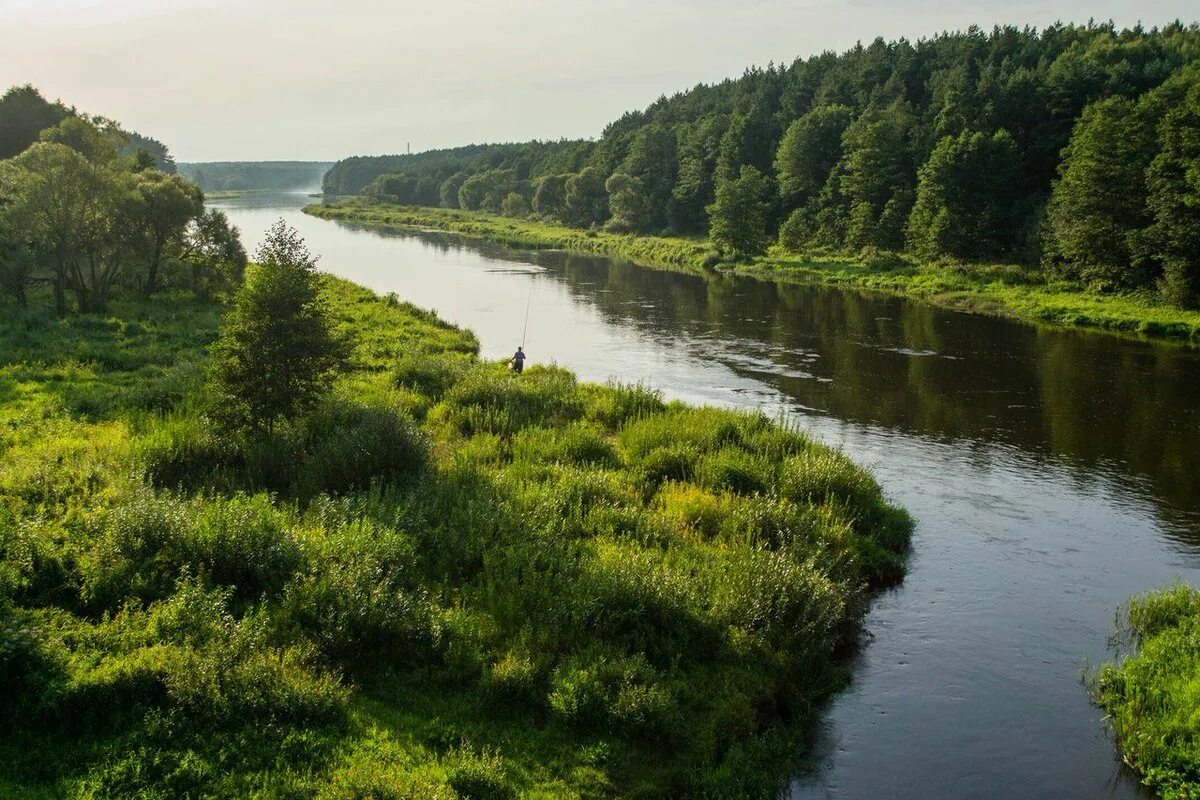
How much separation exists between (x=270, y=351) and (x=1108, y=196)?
54.1m

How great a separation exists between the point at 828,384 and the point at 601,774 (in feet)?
86.2

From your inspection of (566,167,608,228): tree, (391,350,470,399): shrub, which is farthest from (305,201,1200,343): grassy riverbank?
(391,350,470,399): shrub

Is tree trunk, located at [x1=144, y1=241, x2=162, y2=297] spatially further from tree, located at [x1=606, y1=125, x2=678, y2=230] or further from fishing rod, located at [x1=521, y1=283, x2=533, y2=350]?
tree, located at [x1=606, y1=125, x2=678, y2=230]

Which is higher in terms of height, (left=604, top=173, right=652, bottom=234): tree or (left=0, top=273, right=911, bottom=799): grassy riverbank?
(left=604, top=173, right=652, bottom=234): tree

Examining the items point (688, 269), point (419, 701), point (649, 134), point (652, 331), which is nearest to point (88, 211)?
point (652, 331)

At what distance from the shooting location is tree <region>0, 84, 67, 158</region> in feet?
197

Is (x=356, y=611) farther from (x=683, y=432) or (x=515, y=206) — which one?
(x=515, y=206)

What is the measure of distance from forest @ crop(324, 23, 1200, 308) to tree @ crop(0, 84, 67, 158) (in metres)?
58.3

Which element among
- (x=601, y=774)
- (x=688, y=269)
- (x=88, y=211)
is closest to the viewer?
(x=601, y=774)

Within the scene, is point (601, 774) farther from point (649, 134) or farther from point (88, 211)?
point (649, 134)

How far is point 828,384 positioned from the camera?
3384 cm

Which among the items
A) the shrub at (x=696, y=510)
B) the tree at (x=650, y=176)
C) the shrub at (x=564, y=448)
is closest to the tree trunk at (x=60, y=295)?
the shrub at (x=564, y=448)

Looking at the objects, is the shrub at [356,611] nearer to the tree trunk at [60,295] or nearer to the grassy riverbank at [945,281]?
the tree trunk at [60,295]

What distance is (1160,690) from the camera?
1210 cm
